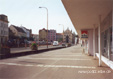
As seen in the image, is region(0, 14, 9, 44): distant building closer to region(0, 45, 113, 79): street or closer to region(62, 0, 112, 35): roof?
region(0, 45, 113, 79): street

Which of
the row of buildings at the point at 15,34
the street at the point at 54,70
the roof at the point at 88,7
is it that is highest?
the row of buildings at the point at 15,34

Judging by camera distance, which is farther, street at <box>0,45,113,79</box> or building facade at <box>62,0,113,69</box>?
building facade at <box>62,0,113,69</box>

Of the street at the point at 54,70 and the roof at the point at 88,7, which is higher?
the roof at the point at 88,7

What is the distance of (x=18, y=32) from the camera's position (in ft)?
326

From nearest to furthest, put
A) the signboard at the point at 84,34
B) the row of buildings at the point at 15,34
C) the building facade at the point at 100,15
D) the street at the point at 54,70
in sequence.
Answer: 1. the street at the point at 54,70
2. the building facade at the point at 100,15
3. the signboard at the point at 84,34
4. the row of buildings at the point at 15,34

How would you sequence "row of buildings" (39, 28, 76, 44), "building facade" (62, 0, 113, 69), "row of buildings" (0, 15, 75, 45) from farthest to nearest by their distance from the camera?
"row of buildings" (39, 28, 76, 44), "row of buildings" (0, 15, 75, 45), "building facade" (62, 0, 113, 69)

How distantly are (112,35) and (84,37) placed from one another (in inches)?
400

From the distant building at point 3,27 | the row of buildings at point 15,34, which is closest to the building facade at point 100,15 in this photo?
the row of buildings at point 15,34

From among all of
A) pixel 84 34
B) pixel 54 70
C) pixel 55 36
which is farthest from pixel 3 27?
pixel 55 36

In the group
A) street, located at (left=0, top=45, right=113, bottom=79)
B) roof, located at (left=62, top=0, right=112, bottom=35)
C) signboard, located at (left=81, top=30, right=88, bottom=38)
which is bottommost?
street, located at (left=0, top=45, right=113, bottom=79)

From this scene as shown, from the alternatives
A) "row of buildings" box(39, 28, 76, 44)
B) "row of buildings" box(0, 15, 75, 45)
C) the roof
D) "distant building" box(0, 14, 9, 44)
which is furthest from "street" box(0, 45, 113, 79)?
"row of buildings" box(39, 28, 76, 44)

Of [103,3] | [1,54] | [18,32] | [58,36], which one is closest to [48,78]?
[103,3]

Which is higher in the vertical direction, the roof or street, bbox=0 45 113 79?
the roof

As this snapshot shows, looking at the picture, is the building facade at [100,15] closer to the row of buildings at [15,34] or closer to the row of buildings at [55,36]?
the row of buildings at [15,34]
